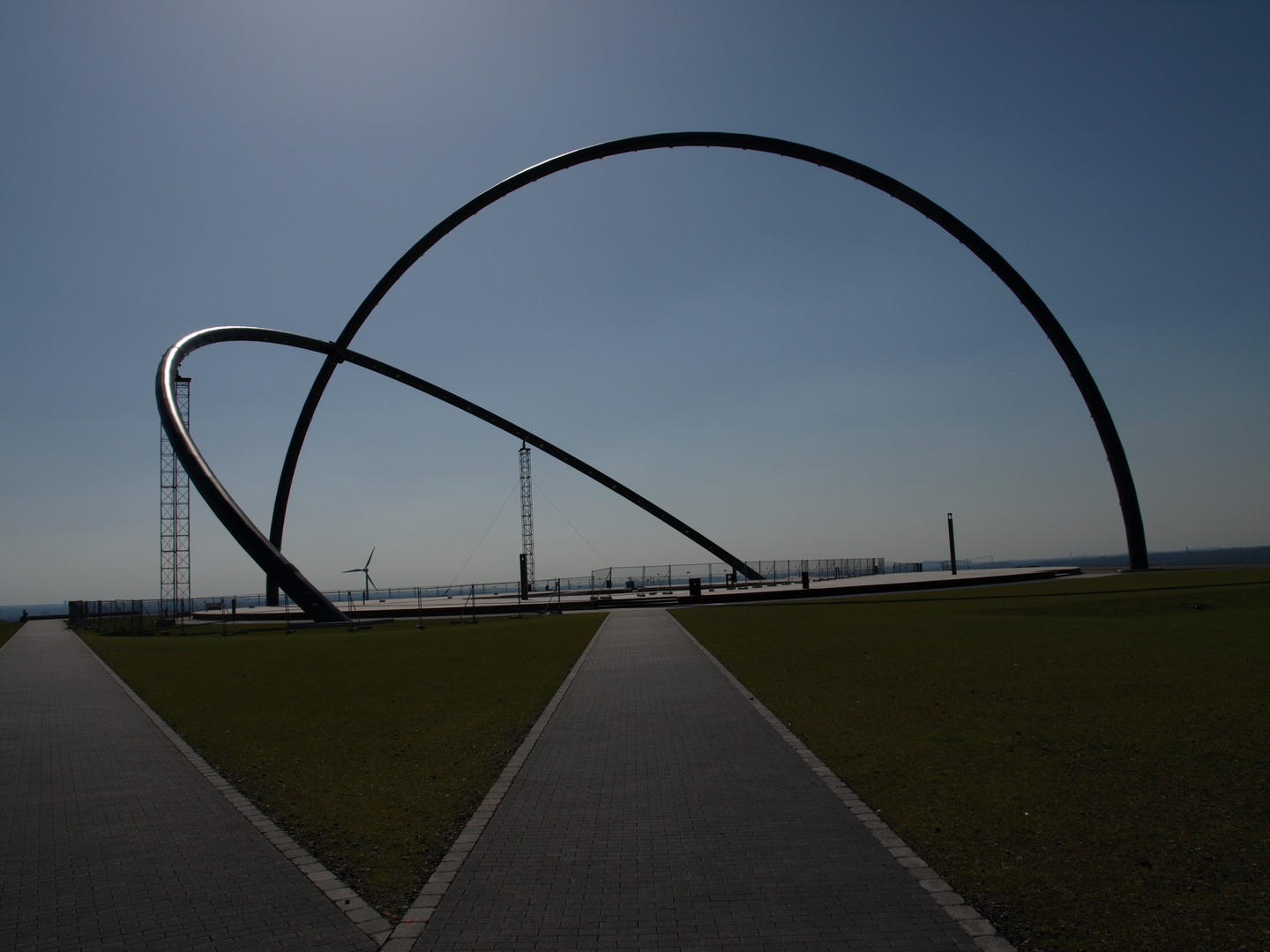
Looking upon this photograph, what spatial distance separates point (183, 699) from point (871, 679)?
9945mm

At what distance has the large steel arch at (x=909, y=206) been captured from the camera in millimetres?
36156

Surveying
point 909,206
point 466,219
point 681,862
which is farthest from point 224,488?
point 909,206

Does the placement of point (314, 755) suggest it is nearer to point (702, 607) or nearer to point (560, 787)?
point (560, 787)

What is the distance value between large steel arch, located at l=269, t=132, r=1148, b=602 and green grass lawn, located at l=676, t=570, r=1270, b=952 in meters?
27.0

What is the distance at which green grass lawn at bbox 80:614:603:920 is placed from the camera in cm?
511

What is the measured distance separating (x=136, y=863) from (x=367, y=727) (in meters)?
3.89

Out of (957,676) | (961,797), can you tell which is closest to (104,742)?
(961,797)

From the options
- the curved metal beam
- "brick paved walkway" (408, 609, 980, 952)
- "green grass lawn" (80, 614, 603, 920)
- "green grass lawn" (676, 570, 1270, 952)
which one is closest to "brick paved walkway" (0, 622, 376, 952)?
"green grass lawn" (80, 614, 603, 920)

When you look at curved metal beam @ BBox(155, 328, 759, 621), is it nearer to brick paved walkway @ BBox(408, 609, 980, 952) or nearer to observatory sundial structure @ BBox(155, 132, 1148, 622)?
observatory sundial structure @ BBox(155, 132, 1148, 622)

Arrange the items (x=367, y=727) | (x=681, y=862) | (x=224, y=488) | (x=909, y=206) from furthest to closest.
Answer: (x=909, y=206), (x=224, y=488), (x=367, y=727), (x=681, y=862)

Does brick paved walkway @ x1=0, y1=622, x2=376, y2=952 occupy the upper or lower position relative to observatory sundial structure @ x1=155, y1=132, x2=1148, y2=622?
lower

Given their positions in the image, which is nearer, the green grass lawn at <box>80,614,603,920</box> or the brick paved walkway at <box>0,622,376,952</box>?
the brick paved walkway at <box>0,622,376,952</box>

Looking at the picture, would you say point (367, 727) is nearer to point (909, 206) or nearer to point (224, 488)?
point (224, 488)

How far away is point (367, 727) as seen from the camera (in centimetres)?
870
